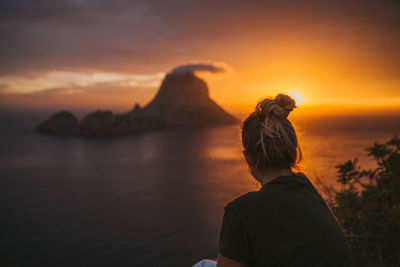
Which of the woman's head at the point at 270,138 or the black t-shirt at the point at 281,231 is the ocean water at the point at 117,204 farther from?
the black t-shirt at the point at 281,231

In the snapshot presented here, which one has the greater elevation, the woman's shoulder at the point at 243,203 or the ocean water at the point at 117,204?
the woman's shoulder at the point at 243,203

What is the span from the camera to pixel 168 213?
1995 cm

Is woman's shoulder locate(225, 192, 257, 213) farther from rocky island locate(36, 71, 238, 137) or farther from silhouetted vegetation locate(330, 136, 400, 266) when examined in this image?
rocky island locate(36, 71, 238, 137)

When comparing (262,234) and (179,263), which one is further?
(179,263)

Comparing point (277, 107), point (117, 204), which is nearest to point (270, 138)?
point (277, 107)

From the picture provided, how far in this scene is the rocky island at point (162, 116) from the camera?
7781cm

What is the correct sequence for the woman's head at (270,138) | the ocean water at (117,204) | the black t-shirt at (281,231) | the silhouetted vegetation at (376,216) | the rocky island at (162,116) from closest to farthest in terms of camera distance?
the black t-shirt at (281,231) → the woman's head at (270,138) → the silhouetted vegetation at (376,216) → the ocean water at (117,204) → the rocky island at (162,116)

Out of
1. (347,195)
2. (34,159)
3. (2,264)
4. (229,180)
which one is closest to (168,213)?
(2,264)

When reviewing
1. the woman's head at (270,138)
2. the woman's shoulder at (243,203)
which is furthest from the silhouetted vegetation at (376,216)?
the woman's shoulder at (243,203)

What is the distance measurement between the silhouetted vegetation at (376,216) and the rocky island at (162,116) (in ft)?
248

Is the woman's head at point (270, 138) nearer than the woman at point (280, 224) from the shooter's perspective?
No

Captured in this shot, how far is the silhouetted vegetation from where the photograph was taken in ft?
18.2

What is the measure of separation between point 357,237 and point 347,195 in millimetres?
995

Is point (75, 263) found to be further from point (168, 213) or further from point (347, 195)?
point (347, 195)
